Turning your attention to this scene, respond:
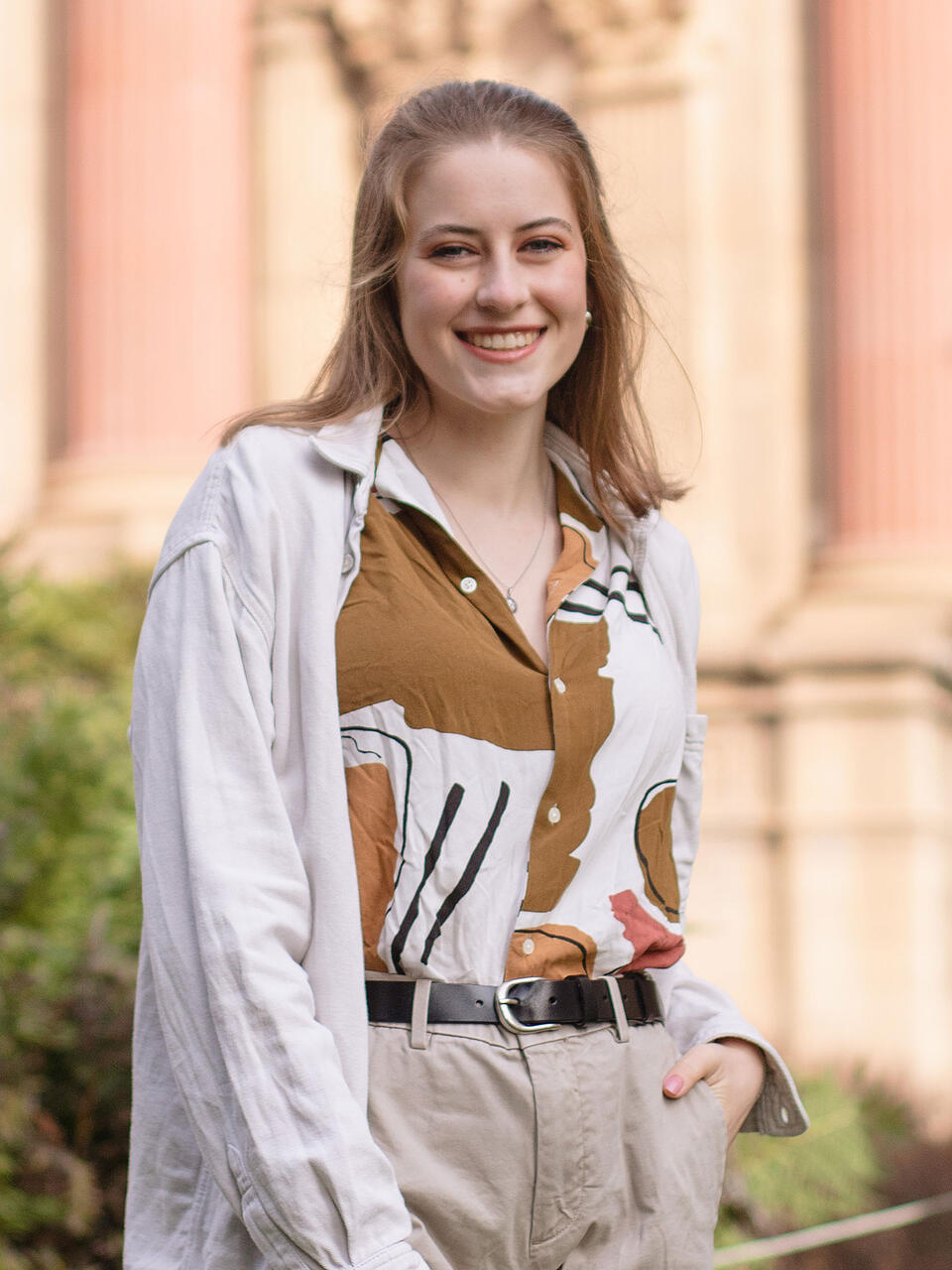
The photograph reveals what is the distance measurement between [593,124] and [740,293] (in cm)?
125

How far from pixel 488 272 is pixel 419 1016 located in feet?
2.65

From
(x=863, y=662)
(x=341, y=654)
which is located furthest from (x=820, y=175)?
(x=341, y=654)

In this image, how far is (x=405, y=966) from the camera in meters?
1.75

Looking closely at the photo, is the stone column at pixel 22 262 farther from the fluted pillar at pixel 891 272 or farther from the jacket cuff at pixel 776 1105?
the jacket cuff at pixel 776 1105

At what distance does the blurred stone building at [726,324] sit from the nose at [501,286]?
20.0 ft

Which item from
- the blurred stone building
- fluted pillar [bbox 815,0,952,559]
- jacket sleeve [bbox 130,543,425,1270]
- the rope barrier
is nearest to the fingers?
jacket sleeve [bbox 130,543,425,1270]

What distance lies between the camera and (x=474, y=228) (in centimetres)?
190

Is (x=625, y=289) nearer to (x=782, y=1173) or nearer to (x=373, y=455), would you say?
(x=373, y=455)

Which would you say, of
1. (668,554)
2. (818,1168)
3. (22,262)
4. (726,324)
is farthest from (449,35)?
(668,554)

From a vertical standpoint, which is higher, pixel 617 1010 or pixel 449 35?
pixel 449 35

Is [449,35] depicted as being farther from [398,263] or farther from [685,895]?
[685,895]

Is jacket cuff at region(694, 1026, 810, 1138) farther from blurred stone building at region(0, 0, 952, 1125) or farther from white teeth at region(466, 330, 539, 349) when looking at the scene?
blurred stone building at region(0, 0, 952, 1125)

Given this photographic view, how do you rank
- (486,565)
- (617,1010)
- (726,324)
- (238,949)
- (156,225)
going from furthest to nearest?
1. (156,225)
2. (726,324)
3. (486,565)
4. (617,1010)
5. (238,949)

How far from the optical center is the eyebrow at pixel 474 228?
1902 mm
